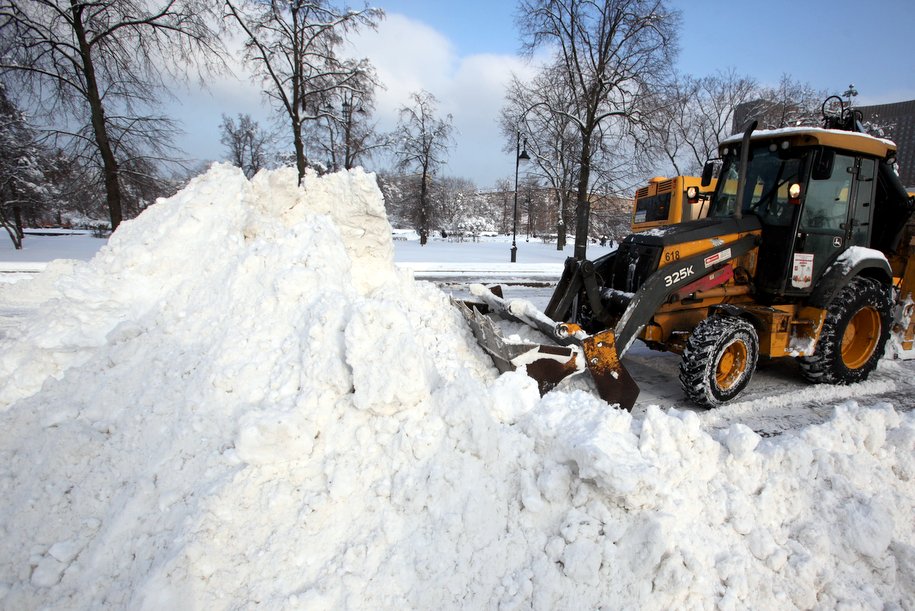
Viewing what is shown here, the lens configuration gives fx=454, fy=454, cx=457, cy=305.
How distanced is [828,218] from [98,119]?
15.8 metres

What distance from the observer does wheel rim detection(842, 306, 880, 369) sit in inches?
209

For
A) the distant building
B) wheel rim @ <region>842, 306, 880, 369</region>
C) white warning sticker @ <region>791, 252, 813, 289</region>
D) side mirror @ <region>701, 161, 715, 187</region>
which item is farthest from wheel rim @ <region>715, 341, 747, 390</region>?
the distant building

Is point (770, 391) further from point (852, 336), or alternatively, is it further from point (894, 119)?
point (894, 119)

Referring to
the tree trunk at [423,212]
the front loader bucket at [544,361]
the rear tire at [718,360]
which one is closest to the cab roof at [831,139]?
the rear tire at [718,360]

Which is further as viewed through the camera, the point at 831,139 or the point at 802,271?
the point at 802,271

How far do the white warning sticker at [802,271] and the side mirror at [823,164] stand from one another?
0.82m

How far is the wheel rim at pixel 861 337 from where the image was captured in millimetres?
5305

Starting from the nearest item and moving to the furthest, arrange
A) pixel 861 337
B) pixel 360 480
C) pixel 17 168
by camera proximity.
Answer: pixel 360 480 < pixel 861 337 < pixel 17 168

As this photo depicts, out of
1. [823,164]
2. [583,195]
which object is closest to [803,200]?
[823,164]

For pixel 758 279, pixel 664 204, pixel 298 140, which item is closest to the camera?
pixel 758 279

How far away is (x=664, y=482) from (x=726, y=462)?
0.50 meters

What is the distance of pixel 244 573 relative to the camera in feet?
6.93

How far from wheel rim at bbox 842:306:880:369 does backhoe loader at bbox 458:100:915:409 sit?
0.04ft

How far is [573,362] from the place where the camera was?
12.5 ft
